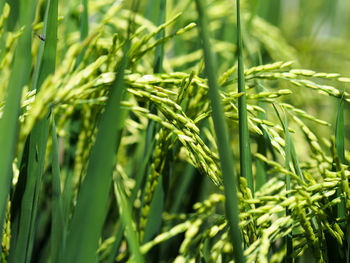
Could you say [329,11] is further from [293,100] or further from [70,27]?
[70,27]

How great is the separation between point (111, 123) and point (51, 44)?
0.82 feet

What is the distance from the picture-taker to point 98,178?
380 mm

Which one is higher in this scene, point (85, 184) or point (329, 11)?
point (329, 11)

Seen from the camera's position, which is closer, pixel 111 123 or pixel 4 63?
pixel 111 123

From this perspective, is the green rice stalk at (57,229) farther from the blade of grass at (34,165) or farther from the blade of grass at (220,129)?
the blade of grass at (220,129)

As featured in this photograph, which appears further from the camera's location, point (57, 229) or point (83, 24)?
point (83, 24)

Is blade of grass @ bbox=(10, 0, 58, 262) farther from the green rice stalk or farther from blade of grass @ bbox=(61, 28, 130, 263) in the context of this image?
blade of grass @ bbox=(61, 28, 130, 263)

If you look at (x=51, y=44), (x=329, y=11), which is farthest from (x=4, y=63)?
(x=329, y=11)

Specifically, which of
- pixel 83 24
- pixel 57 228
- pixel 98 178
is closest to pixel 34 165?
pixel 57 228

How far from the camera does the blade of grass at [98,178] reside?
375mm

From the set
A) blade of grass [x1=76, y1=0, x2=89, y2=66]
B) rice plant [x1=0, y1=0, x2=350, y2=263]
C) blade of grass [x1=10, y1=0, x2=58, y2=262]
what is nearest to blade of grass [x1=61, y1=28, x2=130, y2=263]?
rice plant [x1=0, y1=0, x2=350, y2=263]

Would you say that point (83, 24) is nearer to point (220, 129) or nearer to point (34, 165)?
point (34, 165)

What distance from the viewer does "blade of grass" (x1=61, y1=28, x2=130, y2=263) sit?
1.23 feet

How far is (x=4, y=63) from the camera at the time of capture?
0.59m
